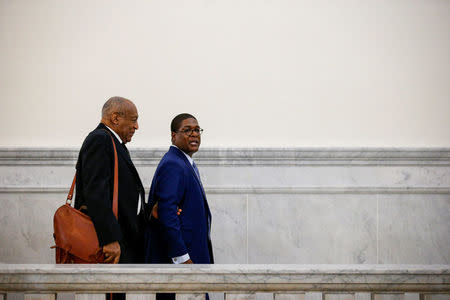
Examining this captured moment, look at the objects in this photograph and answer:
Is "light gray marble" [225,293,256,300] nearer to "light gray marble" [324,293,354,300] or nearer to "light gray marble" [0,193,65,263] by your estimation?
"light gray marble" [324,293,354,300]

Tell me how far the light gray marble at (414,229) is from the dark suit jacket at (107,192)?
7.52 feet

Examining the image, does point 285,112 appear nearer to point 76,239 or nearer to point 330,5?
point 330,5

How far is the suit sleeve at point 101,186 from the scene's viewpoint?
2.21 meters

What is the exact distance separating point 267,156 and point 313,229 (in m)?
0.78

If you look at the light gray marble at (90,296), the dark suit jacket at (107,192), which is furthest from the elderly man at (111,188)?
the light gray marble at (90,296)

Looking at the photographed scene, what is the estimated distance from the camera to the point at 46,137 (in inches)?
151

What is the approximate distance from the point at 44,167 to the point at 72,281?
2372 mm

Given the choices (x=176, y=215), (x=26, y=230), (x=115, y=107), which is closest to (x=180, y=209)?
(x=176, y=215)

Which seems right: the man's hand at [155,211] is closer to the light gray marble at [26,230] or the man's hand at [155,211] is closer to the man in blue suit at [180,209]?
the man in blue suit at [180,209]

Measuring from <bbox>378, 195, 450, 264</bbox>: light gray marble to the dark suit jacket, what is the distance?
90.3 inches

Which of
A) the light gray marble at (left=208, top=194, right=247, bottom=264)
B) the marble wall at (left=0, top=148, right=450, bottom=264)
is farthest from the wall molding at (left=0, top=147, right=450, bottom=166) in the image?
the light gray marble at (left=208, top=194, right=247, bottom=264)

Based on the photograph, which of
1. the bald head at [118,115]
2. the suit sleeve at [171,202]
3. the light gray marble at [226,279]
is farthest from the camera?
the bald head at [118,115]

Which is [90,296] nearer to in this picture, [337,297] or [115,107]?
[337,297]

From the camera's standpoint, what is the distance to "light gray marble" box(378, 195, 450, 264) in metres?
3.68
